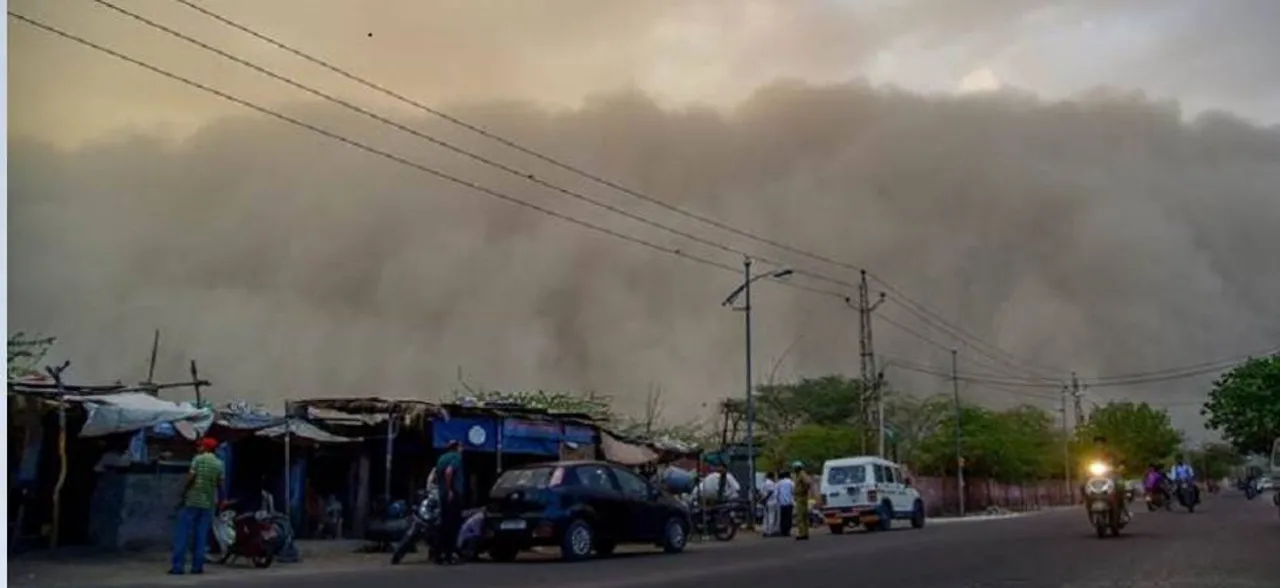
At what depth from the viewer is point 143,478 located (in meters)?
14.5

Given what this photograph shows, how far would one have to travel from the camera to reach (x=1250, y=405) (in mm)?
50688

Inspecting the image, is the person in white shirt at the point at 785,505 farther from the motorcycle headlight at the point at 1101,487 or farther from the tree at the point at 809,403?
the tree at the point at 809,403

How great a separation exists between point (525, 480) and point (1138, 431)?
7998 cm

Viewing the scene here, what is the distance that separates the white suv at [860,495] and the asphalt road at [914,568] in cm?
950

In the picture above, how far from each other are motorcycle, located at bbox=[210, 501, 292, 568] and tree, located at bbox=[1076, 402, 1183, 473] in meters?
76.4

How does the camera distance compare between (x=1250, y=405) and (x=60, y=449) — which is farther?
(x=1250, y=405)

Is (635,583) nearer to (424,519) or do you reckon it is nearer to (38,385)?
(424,519)

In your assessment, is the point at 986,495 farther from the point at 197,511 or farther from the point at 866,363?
the point at 197,511

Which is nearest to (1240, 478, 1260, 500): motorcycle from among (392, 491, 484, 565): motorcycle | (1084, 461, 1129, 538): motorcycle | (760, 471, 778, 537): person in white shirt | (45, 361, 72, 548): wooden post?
(760, 471, 778, 537): person in white shirt

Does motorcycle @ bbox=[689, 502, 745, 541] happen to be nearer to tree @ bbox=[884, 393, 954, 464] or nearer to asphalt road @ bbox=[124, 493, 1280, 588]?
asphalt road @ bbox=[124, 493, 1280, 588]

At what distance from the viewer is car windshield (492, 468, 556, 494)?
14141 millimetres

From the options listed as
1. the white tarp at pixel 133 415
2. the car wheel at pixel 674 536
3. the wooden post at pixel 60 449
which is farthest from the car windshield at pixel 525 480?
the wooden post at pixel 60 449

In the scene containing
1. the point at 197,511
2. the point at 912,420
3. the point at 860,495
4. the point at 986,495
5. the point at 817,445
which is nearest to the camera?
the point at 197,511

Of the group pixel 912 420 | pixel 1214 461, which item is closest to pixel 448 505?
pixel 912 420
